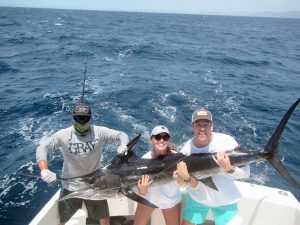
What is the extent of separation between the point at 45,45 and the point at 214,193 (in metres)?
22.1

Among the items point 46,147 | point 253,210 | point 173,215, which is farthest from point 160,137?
point 253,210

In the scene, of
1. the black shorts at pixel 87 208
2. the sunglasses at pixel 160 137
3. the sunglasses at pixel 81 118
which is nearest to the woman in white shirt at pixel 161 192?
the sunglasses at pixel 160 137

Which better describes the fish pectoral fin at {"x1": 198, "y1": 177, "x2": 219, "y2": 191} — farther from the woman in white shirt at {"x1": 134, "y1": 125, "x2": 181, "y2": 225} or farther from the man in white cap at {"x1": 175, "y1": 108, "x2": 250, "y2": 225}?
the woman in white shirt at {"x1": 134, "y1": 125, "x2": 181, "y2": 225}

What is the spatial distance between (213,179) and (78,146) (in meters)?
1.30

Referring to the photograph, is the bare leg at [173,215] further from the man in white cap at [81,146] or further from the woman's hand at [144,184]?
the man in white cap at [81,146]

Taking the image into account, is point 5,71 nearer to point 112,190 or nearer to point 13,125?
point 13,125

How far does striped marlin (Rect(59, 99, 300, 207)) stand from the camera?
2.84 meters

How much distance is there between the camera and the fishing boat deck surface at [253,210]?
344cm

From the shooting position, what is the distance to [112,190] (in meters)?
2.94

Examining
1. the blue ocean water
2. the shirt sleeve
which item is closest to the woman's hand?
the shirt sleeve

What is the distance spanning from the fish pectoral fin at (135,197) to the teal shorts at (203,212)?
16.5 inches

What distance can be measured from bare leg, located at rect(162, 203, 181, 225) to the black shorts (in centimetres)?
65

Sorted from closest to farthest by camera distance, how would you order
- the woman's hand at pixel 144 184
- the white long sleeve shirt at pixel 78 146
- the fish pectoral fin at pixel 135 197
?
the fish pectoral fin at pixel 135 197, the woman's hand at pixel 144 184, the white long sleeve shirt at pixel 78 146

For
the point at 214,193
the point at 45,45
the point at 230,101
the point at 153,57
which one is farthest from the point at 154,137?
the point at 45,45
